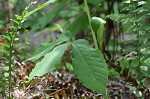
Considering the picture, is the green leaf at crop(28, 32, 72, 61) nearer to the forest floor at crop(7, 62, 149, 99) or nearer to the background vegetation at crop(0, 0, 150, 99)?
the background vegetation at crop(0, 0, 150, 99)

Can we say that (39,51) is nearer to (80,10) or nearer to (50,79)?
(50,79)

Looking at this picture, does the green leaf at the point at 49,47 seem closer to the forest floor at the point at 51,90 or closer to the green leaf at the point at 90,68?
the green leaf at the point at 90,68

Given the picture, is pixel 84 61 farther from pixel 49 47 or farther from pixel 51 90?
pixel 51 90

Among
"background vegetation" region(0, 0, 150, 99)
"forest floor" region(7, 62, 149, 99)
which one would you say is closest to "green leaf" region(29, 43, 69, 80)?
"background vegetation" region(0, 0, 150, 99)

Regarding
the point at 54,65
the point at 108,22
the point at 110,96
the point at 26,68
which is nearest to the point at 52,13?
the point at 108,22

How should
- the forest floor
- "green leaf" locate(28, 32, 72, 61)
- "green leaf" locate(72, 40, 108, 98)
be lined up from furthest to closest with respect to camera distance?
1. the forest floor
2. "green leaf" locate(28, 32, 72, 61)
3. "green leaf" locate(72, 40, 108, 98)

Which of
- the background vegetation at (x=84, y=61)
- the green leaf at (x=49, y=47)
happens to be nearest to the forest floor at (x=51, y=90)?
the background vegetation at (x=84, y=61)

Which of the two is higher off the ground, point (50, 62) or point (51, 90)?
point (50, 62)

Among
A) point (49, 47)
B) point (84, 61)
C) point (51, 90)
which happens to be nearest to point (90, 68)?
point (84, 61)
